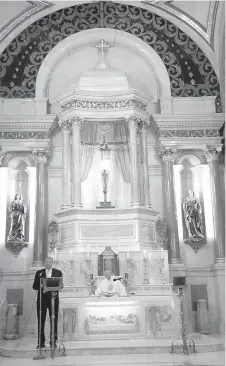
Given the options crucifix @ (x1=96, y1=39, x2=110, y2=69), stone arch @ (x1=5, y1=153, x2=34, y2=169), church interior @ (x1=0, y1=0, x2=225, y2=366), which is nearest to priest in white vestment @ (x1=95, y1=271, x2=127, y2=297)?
church interior @ (x1=0, y1=0, x2=225, y2=366)

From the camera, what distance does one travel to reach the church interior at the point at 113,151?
1098 centimetres

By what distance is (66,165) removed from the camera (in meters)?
11.7

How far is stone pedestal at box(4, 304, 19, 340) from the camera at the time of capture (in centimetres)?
1034

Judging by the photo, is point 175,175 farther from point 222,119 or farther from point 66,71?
point 66,71

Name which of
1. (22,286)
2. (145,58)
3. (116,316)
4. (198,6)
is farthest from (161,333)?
(198,6)

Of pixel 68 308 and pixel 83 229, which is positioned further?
pixel 83 229

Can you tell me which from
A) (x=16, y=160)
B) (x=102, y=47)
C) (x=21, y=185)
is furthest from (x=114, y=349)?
(x=102, y=47)

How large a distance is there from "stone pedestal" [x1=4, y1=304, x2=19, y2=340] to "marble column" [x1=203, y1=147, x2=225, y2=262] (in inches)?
200

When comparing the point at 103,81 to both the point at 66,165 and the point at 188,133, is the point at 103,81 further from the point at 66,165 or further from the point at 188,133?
the point at 188,133

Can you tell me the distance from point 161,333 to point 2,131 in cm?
647

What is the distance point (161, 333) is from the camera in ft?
30.0

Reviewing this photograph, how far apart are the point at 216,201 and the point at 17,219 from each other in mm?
5090

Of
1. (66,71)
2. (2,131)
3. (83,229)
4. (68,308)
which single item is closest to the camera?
(68,308)

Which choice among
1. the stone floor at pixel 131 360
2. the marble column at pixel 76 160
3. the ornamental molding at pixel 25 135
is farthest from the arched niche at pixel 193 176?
the stone floor at pixel 131 360
